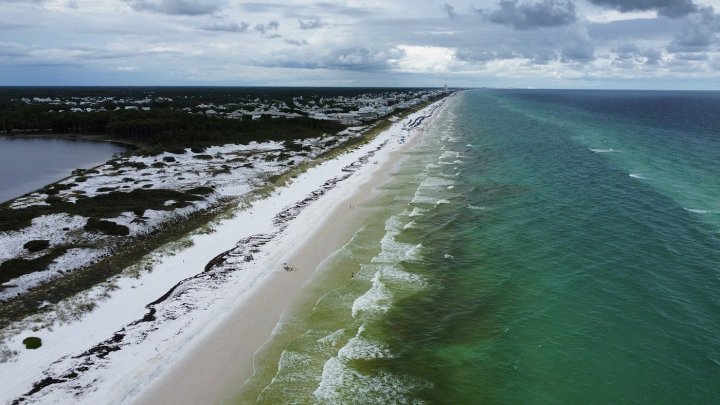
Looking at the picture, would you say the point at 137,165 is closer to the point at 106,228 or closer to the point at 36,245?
the point at 106,228

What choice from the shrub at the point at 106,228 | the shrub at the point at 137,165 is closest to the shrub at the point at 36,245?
the shrub at the point at 106,228

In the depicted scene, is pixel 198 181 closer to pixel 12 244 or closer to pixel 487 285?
pixel 12 244

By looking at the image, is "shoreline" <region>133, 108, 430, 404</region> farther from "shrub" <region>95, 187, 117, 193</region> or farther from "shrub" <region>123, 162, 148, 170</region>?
"shrub" <region>123, 162, 148, 170</region>

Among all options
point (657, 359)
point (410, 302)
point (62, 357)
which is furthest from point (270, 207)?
point (657, 359)

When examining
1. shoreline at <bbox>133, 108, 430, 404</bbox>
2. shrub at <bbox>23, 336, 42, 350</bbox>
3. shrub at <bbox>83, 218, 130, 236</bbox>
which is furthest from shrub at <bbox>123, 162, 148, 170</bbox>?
shrub at <bbox>23, 336, 42, 350</bbox>

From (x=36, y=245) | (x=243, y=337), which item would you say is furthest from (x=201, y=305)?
(x=36, y=245)

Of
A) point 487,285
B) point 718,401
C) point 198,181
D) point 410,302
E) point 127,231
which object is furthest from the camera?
point 198,181
